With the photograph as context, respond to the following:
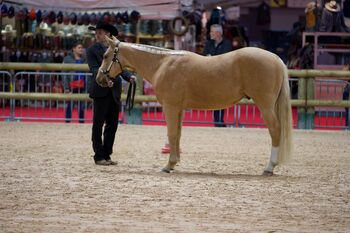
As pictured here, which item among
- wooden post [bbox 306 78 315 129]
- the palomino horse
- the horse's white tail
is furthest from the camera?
wooden post [bbox 306 78 315 129]

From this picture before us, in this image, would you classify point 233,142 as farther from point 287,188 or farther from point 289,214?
point 289,214

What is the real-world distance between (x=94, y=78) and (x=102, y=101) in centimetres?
34

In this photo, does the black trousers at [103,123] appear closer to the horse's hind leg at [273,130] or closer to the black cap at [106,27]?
the black cap at [106,27]

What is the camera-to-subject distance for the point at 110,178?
10.6 m

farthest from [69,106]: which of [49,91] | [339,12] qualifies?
[339,12]

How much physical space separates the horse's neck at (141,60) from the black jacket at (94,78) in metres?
0.52

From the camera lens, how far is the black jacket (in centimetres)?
1191

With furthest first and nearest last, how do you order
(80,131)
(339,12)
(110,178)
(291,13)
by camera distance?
(291,13) < (339,12) < (80,131) < (110,178)

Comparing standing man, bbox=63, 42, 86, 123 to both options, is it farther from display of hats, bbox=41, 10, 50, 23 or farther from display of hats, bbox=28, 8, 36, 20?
display of hats, bbox=28, 8, 36, 20

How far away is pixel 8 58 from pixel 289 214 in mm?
15409

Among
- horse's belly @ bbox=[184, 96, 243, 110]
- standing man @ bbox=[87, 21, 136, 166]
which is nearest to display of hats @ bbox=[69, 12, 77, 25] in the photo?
standing man @ bbox=[87, 21, 136, 166]

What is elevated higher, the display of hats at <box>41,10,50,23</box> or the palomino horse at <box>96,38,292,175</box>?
the display of hats at <box>41,10,50,23</box>

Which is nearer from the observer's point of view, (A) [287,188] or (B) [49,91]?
(A) [287,188]

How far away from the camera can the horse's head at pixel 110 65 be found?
37.7 feet
